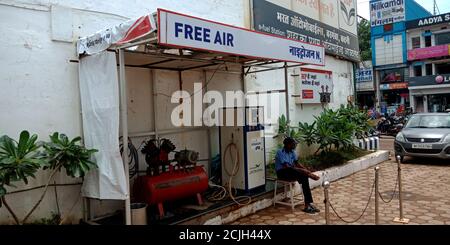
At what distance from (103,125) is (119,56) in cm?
89

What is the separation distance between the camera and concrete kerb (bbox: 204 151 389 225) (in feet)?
18.0

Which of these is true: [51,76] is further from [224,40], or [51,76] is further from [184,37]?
[224,40]

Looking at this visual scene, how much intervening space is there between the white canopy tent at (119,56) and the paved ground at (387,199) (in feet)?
7.20

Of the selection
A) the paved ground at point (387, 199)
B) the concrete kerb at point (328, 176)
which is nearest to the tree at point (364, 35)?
the concrete kerb at point (328, 176)

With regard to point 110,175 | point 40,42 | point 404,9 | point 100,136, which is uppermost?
point 404,9

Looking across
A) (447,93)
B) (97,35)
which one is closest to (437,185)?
(97,35)

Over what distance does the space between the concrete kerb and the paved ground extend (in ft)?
0.35

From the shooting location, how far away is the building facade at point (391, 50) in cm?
2872

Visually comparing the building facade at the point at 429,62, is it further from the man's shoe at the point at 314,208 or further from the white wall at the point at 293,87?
the man's shoe at the point at 314,208

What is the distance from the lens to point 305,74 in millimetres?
9641

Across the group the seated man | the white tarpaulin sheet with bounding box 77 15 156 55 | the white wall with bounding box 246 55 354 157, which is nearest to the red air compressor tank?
the seated man

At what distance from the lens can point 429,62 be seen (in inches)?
1086
